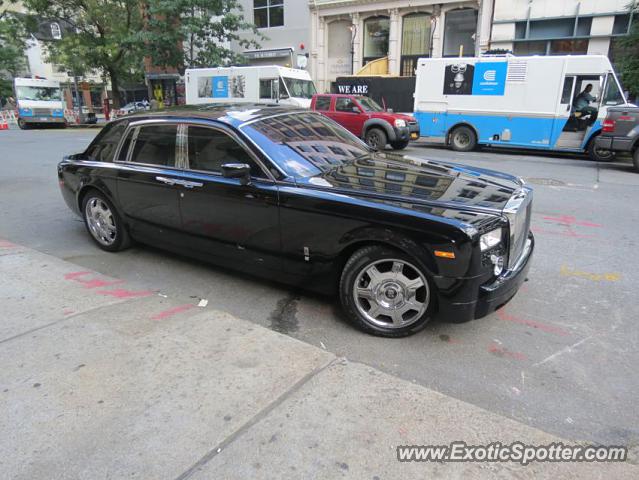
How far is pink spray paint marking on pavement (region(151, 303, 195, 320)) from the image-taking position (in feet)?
12.3

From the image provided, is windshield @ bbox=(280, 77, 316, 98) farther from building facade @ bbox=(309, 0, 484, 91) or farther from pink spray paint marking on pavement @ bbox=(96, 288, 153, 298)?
pink spray paint marking on pavement @ bbox=(96, 288, 153, 298)

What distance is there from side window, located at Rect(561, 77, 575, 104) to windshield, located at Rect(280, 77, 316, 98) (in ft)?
33.4

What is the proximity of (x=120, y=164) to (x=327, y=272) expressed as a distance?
2756mm

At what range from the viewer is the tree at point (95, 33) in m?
26.7

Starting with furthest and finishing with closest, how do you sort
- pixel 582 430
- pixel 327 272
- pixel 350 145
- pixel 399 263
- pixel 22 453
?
pixel 350 145 → pixel 327 272 → pixel 399 263 → pixel 582 430 → pixel 22 453

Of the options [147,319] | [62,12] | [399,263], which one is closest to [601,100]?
[399,263]

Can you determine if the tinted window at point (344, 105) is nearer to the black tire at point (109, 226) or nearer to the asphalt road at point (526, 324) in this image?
the asphalt road at point (526, 324)

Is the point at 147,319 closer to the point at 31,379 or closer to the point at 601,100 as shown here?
the point at 31,379

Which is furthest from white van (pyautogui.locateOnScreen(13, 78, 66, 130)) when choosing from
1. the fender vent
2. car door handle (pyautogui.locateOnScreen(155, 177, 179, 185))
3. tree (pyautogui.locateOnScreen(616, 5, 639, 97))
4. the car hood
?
the car hood

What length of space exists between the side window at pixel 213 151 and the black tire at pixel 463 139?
12722 millimetres

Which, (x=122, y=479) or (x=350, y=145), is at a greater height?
(x=350, y=145)

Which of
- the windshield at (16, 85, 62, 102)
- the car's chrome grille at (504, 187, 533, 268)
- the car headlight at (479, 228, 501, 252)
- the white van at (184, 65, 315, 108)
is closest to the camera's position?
the car headlight at (479, 228, 501, 252)

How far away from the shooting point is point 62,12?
28750 mm

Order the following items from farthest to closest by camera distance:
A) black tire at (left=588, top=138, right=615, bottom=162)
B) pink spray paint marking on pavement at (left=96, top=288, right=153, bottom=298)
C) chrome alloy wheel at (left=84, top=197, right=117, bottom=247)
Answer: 1. black tire at (left=588, top=138, right=615, bottom=162)
2. chrome alloy wheel at (left=84, top=197, right=117, bottom=247)
3. pink spray paint marking on pavement at (left=96, top=288, right=153, bottom=298)
